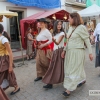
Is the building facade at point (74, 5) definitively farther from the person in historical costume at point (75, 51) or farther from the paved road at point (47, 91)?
the person in historical costume at point (75, 51)

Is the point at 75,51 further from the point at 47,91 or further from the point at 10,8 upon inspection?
the point at 10,8

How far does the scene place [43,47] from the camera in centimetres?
387

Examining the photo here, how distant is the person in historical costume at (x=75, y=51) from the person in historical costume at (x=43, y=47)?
707mm

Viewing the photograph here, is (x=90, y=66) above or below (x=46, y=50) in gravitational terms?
below

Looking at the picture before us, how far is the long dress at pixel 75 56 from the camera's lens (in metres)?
3.09

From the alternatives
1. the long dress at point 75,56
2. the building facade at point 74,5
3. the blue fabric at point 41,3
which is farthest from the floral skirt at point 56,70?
the building facade at point 74,5

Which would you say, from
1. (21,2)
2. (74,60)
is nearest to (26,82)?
(74,60)

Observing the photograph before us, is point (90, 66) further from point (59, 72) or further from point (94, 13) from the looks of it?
point (94, 13)

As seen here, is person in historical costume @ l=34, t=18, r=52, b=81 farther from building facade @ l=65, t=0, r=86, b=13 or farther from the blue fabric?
building facade @ l=65, t=0, r=86, b=13

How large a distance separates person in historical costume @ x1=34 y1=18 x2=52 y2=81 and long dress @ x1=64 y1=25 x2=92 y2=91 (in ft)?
2.34

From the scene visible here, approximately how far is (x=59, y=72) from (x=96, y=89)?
96 cm

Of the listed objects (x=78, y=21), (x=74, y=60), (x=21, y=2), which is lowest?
(x=74, y=60)

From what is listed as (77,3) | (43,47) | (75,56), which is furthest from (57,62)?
(77,3)

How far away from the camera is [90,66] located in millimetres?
5668
